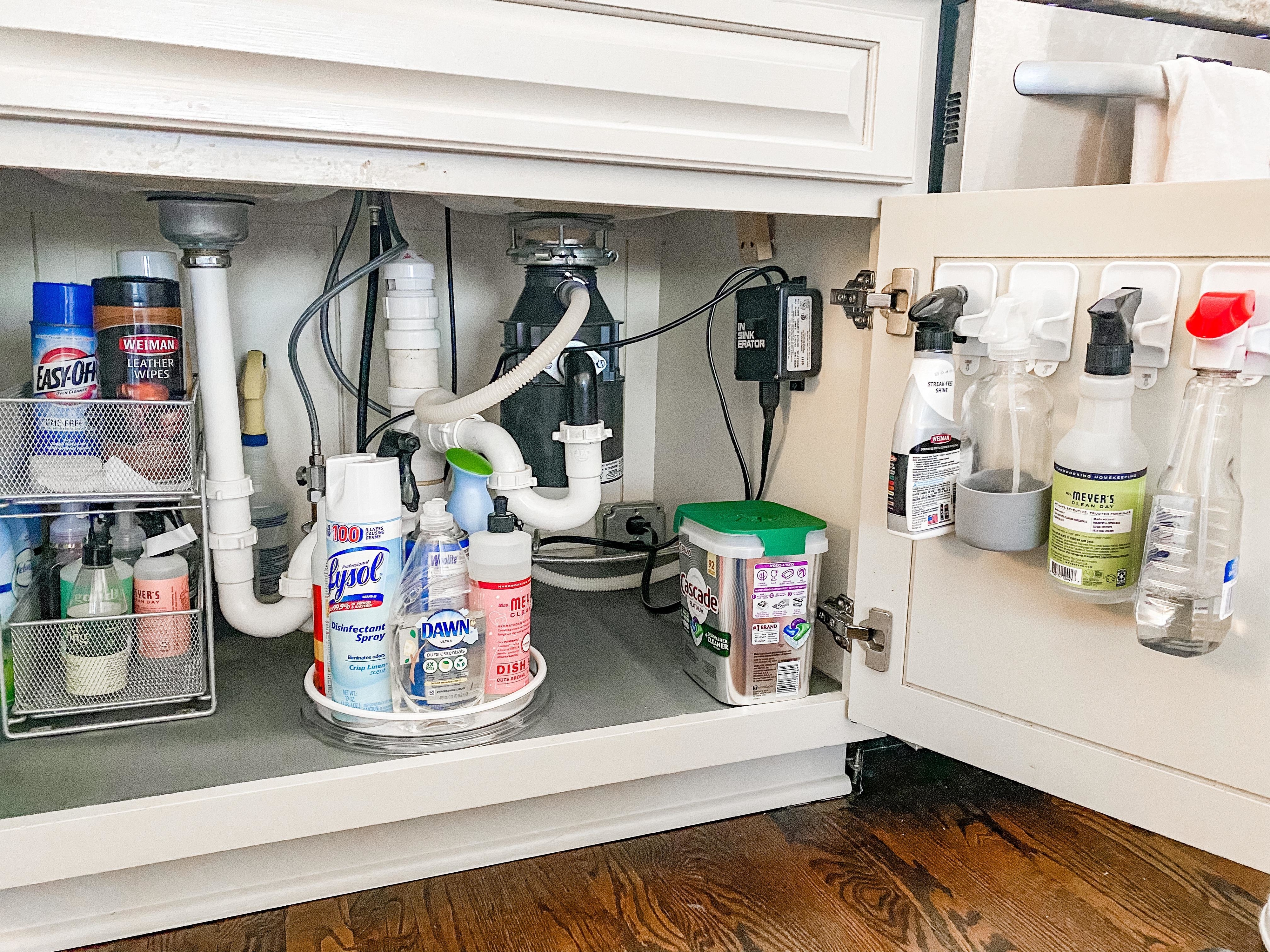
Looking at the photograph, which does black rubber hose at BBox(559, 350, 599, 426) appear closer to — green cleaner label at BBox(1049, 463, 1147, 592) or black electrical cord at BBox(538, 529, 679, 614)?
black electrical cord at BBox(538, 529, 679, 614)

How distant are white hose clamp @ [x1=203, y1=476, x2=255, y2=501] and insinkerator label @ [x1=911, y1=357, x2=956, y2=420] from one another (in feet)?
2.17

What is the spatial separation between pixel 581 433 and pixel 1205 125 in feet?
2.18

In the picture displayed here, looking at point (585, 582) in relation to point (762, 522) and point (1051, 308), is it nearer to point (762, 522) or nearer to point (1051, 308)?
point (762, 522)

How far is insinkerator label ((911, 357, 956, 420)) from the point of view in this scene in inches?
31.2

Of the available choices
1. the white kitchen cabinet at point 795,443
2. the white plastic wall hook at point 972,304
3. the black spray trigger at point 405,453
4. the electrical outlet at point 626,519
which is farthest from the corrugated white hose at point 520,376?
the electrical outlet at point 626,519

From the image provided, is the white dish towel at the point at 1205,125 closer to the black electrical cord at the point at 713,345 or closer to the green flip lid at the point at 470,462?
the black electrical cord at the point at 713,345

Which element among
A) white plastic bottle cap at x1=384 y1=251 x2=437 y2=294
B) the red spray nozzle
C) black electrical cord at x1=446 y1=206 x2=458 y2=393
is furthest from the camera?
black electrical cord at x1=446 y1=206 x2=458 y2=393

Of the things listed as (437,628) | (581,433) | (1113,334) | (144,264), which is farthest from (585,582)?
(1113,334)

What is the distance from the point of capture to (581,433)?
1.01 m

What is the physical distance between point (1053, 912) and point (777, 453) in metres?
0.55

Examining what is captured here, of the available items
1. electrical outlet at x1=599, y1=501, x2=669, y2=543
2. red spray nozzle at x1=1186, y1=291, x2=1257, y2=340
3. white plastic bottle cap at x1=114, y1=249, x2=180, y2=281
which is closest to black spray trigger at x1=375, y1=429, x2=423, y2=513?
white plastic bottle cap at x1=114, y1=249, x2=180, y2=281

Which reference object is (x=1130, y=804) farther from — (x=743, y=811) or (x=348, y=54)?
(x=348, y=54)

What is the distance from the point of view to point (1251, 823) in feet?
2.26

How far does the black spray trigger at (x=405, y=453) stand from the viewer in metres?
0.97
